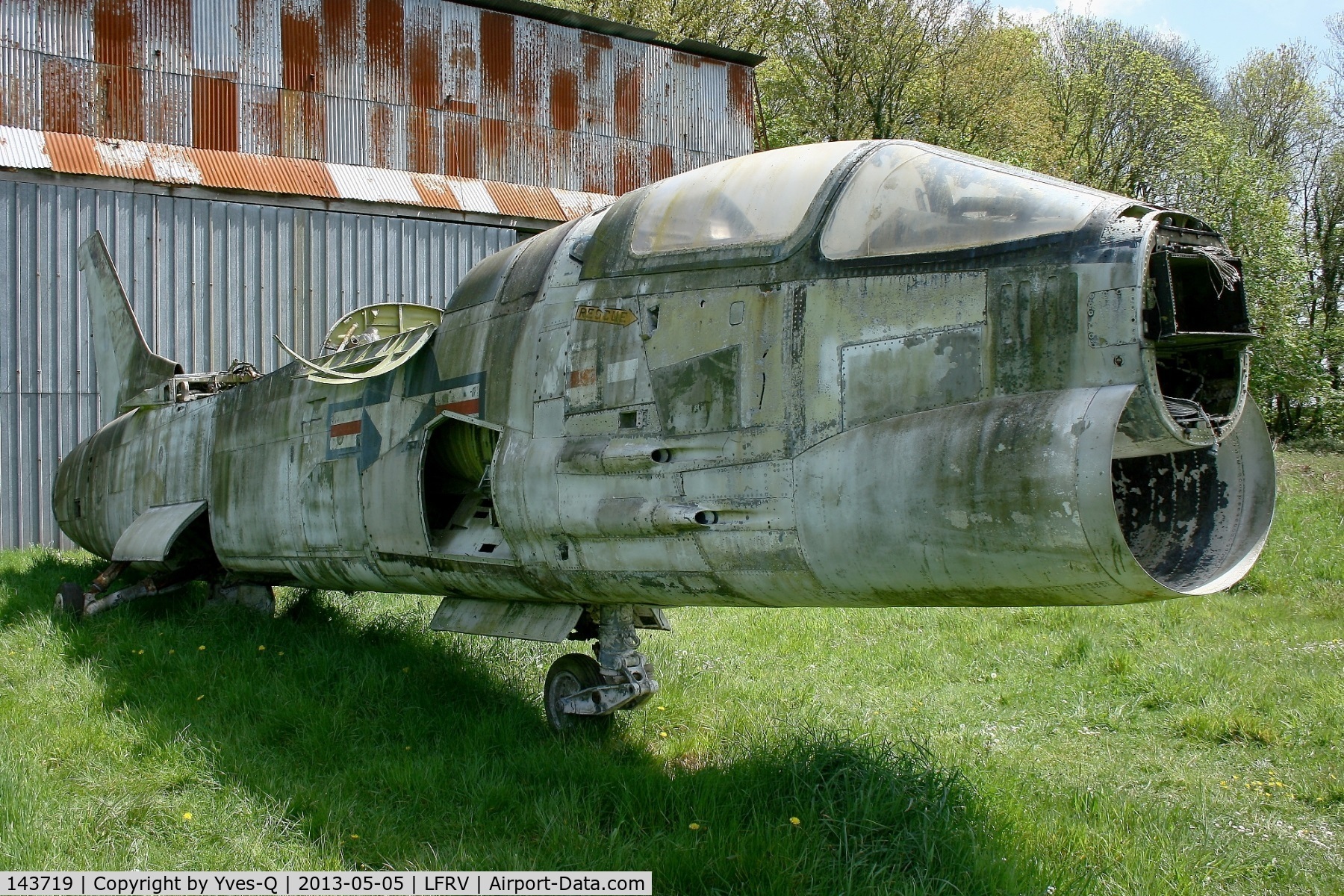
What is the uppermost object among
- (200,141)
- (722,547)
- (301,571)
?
(200,141)

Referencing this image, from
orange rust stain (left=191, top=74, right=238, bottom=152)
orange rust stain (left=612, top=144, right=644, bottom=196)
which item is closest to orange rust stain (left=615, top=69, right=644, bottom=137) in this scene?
orange rust stain (left=612, top=144, right=644, bottom=196)

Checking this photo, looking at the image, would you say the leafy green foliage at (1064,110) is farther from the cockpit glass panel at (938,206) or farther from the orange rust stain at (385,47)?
the cockpit glass panel at (938,206)

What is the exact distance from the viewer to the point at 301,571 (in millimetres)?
7711

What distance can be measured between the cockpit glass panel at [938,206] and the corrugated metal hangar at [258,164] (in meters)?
8.84

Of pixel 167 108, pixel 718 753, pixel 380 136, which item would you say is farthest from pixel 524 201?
pixel 718 753

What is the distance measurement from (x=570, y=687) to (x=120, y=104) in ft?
41.5

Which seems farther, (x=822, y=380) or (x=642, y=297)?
(x=642, y=297)

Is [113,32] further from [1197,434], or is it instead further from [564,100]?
[1197,434]

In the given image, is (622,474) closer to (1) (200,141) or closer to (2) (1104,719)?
(2) (1104,719)

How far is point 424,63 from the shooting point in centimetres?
1661

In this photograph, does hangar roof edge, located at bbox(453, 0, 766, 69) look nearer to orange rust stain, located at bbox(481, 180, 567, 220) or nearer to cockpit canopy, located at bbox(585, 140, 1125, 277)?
orange rust stain, located at bbox(481, 180, 567, 220)

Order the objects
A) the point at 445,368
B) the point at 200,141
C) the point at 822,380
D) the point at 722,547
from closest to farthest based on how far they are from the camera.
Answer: the point at 822,380
the point at 722,547
the point at 445,368
the point at 200,141

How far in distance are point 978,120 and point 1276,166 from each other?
8845mm

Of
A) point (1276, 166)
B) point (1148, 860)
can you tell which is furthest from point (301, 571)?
point (1276, 166)
